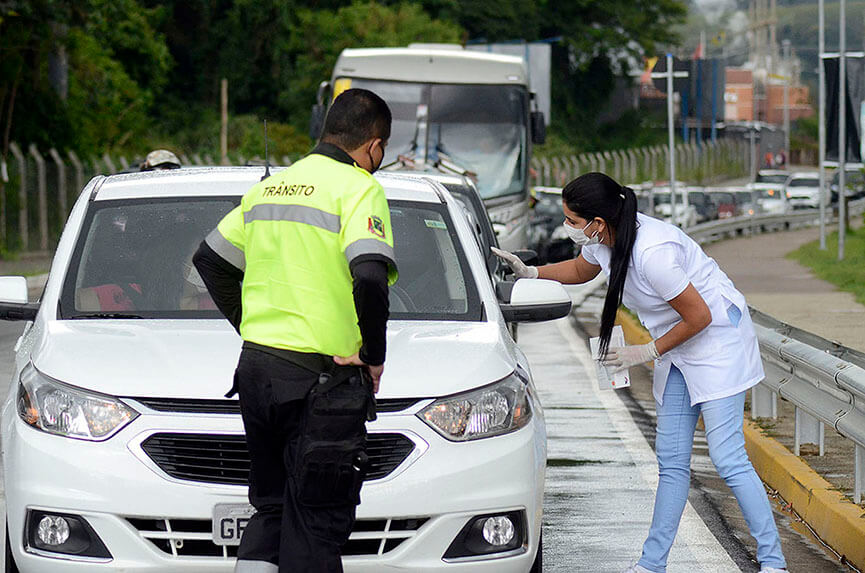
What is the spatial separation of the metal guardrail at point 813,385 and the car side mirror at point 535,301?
4.81 ft

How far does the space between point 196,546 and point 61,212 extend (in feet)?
94.9

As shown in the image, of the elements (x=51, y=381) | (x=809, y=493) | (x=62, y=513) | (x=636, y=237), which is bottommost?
(x=809, y=493)

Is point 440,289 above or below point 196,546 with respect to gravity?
above

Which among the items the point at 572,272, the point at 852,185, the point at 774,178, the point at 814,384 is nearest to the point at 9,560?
the point at 572,272

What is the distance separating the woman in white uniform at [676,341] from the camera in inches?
236

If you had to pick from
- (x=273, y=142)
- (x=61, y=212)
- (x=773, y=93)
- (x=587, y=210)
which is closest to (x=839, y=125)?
(x=61, y=212)

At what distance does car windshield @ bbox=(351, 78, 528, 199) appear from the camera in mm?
22984

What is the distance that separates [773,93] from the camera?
176m

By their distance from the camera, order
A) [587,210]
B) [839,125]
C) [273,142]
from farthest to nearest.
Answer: [273,142]
[839,125]
[587,210]

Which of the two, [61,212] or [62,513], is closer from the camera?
[62,513]

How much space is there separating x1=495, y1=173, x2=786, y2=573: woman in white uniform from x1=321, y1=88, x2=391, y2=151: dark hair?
1.49 metres

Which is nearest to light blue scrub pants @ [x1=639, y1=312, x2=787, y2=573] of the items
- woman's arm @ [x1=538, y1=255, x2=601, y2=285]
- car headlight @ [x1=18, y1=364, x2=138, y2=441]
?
woman's arm @ [x1=538, y1=255, x2=601, y2=285]

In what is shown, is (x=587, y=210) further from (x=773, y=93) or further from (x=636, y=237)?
(x=773, y=93)

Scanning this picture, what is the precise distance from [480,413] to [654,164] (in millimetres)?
63233
